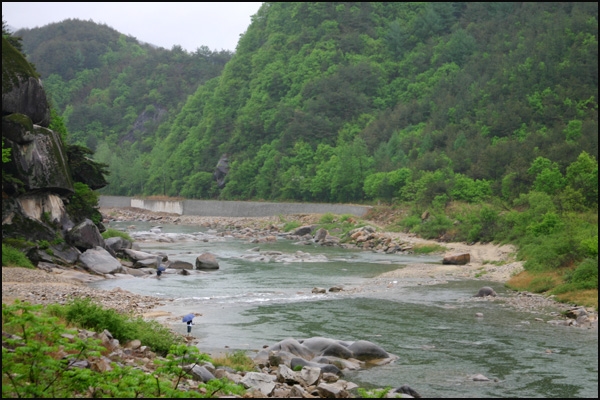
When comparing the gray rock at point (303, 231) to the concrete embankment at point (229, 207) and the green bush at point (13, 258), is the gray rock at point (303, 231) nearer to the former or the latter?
the concrete embankment at point (229, 207)

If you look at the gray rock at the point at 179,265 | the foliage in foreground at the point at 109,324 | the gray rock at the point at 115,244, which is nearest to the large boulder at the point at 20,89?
the gray rock at the point at 115,244

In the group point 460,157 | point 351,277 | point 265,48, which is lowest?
point 351,277

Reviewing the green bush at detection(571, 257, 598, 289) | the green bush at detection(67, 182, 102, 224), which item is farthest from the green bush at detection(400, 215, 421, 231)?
the green bush at detection(571, 257, 598, 289)

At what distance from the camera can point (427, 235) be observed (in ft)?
203

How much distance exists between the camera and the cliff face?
3597 centimetres

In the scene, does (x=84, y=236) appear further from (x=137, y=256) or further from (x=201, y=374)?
(x=201, y=374)

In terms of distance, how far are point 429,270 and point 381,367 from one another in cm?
2372

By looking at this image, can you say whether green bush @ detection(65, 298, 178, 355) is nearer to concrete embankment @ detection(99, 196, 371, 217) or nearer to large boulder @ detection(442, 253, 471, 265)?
large boulder @ detection(442, 253, 471, 265)

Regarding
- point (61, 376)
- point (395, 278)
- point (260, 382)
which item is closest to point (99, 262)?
point (395, 278)

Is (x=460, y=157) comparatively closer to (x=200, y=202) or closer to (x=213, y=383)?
(x=200, y=202)

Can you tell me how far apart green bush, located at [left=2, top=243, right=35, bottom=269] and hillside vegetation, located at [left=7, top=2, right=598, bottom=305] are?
22340 mm

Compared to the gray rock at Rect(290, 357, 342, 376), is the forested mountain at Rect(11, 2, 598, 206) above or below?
above

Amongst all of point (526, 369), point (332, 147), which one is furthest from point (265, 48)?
point (526, 369)

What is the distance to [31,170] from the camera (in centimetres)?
3709
